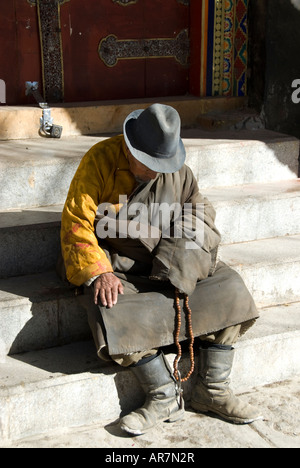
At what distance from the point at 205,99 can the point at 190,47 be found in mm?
588

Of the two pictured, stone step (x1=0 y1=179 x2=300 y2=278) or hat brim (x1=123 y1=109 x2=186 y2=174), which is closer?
hat brim (x1=123 y1=109 x2=186 y2=174)

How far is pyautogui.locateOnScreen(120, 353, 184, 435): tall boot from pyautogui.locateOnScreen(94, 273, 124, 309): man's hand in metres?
0.36

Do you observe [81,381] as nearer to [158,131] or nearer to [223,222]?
[158,131]

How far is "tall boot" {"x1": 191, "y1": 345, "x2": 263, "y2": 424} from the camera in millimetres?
3496

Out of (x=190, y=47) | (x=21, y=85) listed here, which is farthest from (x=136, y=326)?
(x=190, y=47)

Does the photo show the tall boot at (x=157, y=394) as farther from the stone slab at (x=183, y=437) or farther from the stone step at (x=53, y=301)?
the stone step at (x=53, y=301)

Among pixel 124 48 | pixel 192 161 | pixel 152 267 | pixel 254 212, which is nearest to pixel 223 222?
→ pixel 254 212

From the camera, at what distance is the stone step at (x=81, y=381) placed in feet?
10.8

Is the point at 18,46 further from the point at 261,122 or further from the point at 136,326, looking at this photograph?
the point at 136,326

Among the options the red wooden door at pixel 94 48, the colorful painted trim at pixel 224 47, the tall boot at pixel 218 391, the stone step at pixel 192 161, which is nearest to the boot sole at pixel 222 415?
A: the tall boot at pixel 218 391

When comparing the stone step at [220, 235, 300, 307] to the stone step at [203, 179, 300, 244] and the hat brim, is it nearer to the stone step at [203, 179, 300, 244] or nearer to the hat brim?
the stone step at [203, 179, 300, 244]

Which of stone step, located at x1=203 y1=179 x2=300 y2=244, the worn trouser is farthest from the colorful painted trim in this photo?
the worn trouser

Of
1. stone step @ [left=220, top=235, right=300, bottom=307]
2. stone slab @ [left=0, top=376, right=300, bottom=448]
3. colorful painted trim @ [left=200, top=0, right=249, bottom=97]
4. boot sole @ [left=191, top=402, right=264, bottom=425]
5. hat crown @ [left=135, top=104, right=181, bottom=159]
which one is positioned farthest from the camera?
colorful painted trim @ [left=200, top=0, right=249, bottom=97]

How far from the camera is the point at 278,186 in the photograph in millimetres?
5152
